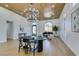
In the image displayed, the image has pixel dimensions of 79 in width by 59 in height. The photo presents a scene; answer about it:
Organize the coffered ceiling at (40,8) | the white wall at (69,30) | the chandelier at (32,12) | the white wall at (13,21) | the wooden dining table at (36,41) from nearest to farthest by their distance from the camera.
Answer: the coffered ceiling at (40,8) → the white wall at (13,21) → the wooden dining table at (36,41) → the chandelier at (32,12) → the white wall at (69,30)

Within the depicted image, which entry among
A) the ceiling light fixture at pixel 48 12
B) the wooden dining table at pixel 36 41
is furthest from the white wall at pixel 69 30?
the wooden dining table at pixel 36 41

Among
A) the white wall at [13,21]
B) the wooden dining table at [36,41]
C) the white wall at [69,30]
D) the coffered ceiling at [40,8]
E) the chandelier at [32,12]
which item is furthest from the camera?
the white wall at [69,30]

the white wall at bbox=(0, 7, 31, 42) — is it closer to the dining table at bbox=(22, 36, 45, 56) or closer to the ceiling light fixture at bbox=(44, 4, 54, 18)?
the dining table at bbox=(22, 36, 45, 56)

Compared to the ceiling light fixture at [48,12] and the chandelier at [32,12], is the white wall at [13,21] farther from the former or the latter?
the ceiling light fixture at [48,12]

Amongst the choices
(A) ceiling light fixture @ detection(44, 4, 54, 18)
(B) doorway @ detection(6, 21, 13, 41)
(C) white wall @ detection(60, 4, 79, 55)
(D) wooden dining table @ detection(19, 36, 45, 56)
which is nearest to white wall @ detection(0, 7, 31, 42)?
(B) doorway @ detection(6, 21, 13, 41)

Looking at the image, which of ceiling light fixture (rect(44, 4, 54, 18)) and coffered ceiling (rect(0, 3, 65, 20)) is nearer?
coffered ceiling (rect(0, 3, 65, 20))

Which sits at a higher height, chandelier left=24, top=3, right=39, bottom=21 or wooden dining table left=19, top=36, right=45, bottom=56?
chandelier left=24, top=3, right=39, bottom=21

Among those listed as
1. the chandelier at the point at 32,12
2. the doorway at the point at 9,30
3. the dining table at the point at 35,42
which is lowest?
the dining table at the point at 35,42

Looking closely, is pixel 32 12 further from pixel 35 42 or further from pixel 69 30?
pixel 69 30

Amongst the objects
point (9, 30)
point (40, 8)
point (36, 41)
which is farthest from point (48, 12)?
point (9, 30)

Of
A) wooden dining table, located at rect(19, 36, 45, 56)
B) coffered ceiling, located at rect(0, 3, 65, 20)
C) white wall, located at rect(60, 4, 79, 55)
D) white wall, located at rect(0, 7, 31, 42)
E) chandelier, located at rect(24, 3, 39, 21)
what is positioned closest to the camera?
coffered ceiling, located at rect(0, 3, 65, 20)

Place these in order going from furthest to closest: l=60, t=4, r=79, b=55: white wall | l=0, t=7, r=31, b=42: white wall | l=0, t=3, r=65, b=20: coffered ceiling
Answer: l=60, t=4, r=79, b=55: white wall → l=0, t=7, r=31, b=42: white wall → l=0, t=3, r=65, b=20: coffered ceiling

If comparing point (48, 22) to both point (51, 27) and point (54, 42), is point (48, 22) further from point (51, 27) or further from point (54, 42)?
point (54, 42)

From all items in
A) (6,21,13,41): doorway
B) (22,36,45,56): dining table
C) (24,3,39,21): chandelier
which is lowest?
(22,36,45,56): dining table
